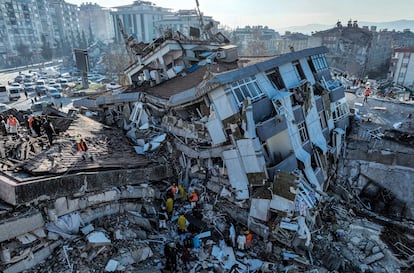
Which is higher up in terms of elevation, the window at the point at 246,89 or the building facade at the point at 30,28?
the building facade at the point at 30,28

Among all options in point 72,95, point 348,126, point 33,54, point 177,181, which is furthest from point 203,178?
point 33,54

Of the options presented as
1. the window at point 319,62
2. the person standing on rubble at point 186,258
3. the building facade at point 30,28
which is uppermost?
the building facade at point 30,28

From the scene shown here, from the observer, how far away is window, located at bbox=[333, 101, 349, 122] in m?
17.8

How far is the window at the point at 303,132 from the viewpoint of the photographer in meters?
14.3

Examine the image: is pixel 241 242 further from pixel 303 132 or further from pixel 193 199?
pixel 303 132

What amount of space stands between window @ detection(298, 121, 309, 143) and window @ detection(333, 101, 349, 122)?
14.0 feet

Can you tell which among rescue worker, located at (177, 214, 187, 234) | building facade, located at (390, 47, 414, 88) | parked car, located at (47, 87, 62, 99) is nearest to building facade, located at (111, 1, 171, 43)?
parked car, located at (47, 87, 62, 99)

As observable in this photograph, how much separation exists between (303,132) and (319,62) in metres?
6.25

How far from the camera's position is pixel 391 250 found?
38.5 ft

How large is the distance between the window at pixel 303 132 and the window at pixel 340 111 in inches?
168

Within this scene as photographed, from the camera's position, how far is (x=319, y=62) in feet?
59.3

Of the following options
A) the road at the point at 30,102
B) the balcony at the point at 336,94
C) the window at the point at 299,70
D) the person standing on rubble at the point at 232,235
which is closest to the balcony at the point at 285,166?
the person standing on rubble at the point at 232,235

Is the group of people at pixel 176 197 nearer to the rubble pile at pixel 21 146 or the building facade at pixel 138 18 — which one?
the rubble pile at pixel 21 146

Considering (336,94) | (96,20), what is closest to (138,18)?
(96,20)
